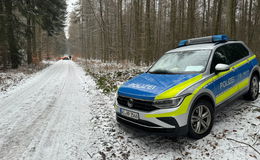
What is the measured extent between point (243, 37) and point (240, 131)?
25053mm

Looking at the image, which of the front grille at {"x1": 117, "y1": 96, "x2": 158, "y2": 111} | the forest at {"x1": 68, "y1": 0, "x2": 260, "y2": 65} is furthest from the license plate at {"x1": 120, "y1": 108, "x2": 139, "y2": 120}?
the forest at {"x1": 68, "y1": 0, "x2": 260, "y2": 65}

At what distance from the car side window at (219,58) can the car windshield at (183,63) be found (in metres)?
0.17

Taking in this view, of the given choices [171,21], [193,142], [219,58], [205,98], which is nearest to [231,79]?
[219,58]

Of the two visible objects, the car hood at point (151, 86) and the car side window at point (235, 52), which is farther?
the car side window at point (235, 52)

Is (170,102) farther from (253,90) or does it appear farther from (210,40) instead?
(253,90)

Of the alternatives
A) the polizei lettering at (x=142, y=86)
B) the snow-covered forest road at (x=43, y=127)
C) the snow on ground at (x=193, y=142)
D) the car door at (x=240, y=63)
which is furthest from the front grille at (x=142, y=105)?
the car door at (x=240, y=63)

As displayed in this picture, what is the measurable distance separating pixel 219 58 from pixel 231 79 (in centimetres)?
61

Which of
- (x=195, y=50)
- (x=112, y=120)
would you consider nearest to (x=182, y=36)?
(x=195, y=50)

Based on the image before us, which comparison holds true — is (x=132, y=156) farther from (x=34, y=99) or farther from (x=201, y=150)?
(x=34, y=99)

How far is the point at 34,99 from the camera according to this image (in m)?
7.29

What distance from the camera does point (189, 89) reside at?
3312mm

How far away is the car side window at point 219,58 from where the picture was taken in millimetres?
4041

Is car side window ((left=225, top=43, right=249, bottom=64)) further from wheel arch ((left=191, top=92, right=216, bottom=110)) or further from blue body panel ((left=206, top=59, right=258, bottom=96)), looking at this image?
wheel arch ((left=191, top=92, right=216, bottom=110))

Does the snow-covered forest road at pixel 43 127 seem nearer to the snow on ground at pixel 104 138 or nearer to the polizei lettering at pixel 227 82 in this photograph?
the snow on ground at pixel 104 138
